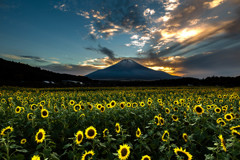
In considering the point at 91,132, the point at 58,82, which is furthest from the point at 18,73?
the point at 91,132

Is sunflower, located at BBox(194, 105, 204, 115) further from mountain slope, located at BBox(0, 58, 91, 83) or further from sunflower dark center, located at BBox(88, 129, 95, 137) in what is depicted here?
mountain slope, located at BBox(0, 58, 91, 83)

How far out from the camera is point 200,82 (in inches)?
1629

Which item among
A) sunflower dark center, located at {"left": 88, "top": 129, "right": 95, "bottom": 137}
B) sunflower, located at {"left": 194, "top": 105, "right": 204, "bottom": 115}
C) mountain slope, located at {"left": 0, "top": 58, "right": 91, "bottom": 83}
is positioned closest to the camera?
sunflower dark center, located at {"left": 88, "top": 129, "right": 95, "bottom": 137}

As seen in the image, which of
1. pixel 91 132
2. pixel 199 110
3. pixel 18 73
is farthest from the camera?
pixel 18 73

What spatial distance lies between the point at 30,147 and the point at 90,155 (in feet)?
6.05

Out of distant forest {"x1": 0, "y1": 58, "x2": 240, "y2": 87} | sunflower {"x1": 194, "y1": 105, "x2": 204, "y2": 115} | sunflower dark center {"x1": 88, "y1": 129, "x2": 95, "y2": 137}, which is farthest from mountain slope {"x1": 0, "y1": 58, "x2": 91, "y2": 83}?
sunflower {"x1": 194, "y1": 105, "x2": 204, "y2": 115}

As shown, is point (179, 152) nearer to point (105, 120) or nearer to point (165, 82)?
point (105, 120)

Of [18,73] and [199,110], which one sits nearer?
[199,110]

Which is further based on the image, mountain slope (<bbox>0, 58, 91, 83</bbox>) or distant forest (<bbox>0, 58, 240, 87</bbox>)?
mountain slope (<bbox>0, 58, 91, 83</bbox>)

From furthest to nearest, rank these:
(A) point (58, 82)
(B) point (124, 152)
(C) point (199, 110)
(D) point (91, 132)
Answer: (A) point (58, 82)
(C) point (199, 110)
(D) point (91, 132)
(B) point (124, 152)

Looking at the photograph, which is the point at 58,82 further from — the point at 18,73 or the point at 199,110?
the point at 199,110

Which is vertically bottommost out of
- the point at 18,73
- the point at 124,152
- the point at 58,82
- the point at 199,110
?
the point at 58,82

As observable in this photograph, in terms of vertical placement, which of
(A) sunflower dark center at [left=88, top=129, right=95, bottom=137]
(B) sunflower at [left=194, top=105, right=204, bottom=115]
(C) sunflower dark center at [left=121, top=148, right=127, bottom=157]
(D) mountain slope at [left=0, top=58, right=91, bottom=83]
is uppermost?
(D) mountain slope at [left=0, top=58, right=91, bottom=83]

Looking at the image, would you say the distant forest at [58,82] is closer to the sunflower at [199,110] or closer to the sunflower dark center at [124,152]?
the sunflower at [199,110]
